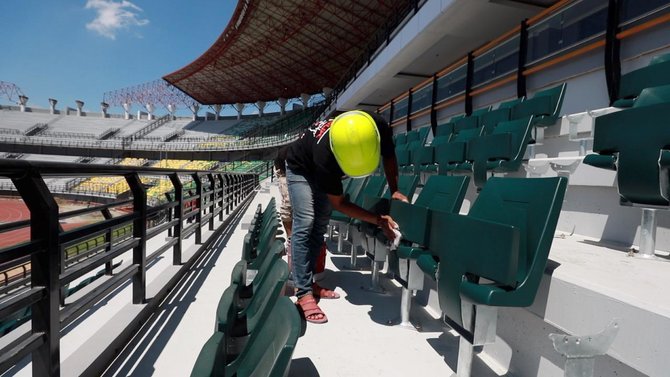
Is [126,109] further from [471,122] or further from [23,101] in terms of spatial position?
[471,122]

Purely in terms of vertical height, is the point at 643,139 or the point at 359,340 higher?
the point at 643,139

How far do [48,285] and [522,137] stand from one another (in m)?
3.57

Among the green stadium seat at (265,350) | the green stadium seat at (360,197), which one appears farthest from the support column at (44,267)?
the green stadium seat at (360,197)

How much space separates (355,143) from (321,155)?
0.83 ft

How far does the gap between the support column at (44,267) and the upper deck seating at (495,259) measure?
1.49m

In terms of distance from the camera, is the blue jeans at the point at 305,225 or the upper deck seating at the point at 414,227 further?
the blue jeans at the point at 305,225

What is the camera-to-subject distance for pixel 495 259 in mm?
1241

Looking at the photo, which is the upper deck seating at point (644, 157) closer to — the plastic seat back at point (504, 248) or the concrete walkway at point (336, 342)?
the plastic seat back at point (504, 248)

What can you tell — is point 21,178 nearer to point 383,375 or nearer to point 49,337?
point 49,337

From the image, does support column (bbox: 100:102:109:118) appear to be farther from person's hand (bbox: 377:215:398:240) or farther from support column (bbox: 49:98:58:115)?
person's hand (bbox: 377:215:398:240)

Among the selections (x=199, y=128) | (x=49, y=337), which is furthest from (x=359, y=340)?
(x=199, y=128)

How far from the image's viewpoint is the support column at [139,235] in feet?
6.98

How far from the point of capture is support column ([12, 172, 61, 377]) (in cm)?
124

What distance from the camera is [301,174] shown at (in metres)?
2.33
